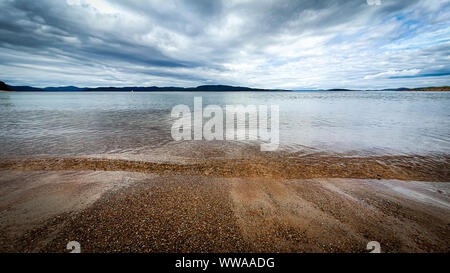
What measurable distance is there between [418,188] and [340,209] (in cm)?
379

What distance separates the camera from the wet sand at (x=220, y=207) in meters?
3.40

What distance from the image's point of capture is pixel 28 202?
455cm

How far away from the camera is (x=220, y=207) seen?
4.52 metres

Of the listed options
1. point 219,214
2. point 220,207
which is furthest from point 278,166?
point 219,214

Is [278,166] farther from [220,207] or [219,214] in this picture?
[219,214]

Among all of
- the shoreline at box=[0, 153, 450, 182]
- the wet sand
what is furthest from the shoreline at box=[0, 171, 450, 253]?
the shoreline at box=[0, 153, 450, 182]

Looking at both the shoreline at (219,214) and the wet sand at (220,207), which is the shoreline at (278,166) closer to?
the wet sand at (220,207)

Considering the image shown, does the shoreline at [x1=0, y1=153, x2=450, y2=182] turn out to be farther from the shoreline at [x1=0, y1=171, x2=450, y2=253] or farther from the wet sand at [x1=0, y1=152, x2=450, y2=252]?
the shoreline at [x1=0, y1=171, x2=450, y2=253]

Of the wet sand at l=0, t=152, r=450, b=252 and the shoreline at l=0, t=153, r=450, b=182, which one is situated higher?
the shoreline at l=0, t=153, r=450, b=182

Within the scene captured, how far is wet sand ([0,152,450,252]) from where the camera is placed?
11.1 feet

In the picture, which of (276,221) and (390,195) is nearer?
(276,221)

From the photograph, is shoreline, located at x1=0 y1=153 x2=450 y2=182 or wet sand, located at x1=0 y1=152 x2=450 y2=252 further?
shoreline, located at x1=0 y1=153 x2=450 y2=182

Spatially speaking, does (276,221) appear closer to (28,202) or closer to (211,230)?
(211,230)
